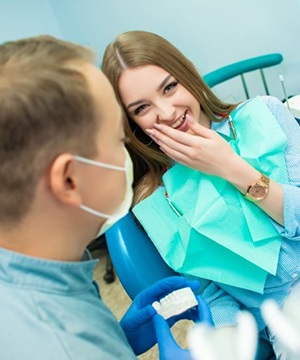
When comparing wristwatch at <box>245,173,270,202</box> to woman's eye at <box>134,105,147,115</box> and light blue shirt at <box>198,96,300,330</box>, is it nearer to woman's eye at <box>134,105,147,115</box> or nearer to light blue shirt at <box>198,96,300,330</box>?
light blue shirt at <box>198,96,300,330</box>

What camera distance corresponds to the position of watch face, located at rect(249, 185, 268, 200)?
878 mm

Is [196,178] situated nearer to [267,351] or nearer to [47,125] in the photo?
[267,351]

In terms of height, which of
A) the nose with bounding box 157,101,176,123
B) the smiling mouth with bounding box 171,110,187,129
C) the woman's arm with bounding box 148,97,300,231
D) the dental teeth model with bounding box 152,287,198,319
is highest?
the nose with bounding box 157,101,176,123

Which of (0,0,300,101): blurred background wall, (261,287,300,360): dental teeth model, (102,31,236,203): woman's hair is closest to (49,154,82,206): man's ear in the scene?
(261,287,300,360): dental teeth model

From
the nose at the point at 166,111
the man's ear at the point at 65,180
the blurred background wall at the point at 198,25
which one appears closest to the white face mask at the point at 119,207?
the man's ear at the point at 65,180

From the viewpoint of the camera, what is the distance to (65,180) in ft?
1.63

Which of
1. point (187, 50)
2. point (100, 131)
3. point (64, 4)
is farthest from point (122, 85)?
point (64, 4)

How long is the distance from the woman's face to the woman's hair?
2 cm

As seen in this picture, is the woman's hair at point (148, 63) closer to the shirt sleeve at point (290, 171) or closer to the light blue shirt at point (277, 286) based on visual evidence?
the shirt sleeve at point (290, 171)

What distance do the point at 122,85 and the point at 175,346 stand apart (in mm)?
593

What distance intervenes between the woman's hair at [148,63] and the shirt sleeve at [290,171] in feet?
0.43

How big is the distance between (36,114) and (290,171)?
→ 72cm

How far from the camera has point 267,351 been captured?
896 millimetres

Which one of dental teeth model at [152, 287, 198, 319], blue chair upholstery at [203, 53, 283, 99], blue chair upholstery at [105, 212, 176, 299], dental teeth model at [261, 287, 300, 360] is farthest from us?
blue chair upholstery at [203, 53, 283, 99]
